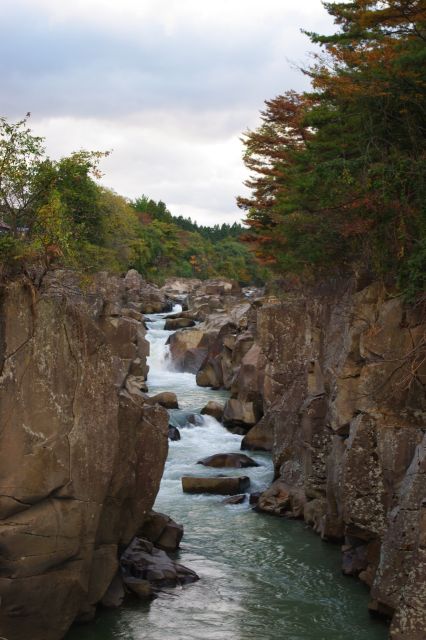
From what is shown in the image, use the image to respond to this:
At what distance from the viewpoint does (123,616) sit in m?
11.9

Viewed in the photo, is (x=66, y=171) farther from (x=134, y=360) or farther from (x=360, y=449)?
(x=134, y=360)

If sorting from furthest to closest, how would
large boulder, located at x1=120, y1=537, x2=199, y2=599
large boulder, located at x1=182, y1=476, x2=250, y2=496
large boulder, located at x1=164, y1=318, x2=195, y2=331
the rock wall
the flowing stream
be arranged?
large boulder, located at x1=164, y1=318, x2=195, y2=331, large boulder, located at x1=182, y1=476, x2=250, y2=496, large boulder, located at x1=120, y1=537, x2=199, y2=599, the flowing stream, the rock wall

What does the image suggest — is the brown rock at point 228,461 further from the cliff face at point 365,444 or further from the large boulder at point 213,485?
the large boulder at point 213,485

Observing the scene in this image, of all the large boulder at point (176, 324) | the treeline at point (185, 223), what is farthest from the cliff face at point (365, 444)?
Result: the treeline at point (185, 223)

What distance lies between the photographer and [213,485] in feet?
61.8

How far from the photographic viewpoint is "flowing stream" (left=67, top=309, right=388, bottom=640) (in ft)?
38.2

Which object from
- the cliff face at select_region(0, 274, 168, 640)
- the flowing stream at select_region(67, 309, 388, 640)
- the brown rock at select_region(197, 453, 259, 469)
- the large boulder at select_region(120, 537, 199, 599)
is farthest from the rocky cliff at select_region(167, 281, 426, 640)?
the cliff face at select_region(0, 274, 168, 640)

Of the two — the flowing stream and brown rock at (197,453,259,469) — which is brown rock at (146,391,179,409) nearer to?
brown rock at (197,453,259,469)

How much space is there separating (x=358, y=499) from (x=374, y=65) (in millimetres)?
8052

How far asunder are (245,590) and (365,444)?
3.19 meters

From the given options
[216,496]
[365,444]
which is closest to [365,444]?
[365,444]

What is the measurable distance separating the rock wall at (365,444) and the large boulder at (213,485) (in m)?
1.02

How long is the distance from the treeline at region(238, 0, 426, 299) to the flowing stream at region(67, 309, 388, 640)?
5.18 metres

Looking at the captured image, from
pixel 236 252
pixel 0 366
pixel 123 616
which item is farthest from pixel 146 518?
pixel 236 252
